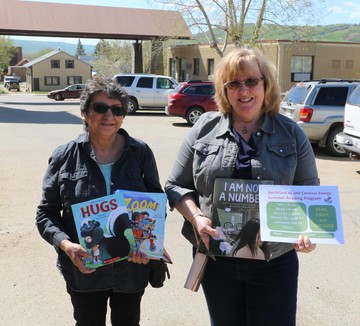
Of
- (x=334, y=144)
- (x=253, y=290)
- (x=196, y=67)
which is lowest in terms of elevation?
(x=334, y=144)

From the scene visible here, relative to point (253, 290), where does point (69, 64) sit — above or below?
above

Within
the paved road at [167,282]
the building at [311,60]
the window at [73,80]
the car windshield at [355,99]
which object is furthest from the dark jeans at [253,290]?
the window at [73,80]

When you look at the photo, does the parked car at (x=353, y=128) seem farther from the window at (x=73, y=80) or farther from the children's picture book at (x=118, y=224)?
the window at (x=73, y=80)

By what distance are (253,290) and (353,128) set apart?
7.25 metres

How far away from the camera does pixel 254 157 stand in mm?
2273

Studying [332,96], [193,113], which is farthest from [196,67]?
[332,96]

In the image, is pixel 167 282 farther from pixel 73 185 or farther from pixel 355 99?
pixel 355 99

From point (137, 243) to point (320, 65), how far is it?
3372 centimetres

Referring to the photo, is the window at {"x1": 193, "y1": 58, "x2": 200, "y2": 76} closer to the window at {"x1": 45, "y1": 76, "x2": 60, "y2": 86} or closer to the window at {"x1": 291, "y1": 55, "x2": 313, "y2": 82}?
the window at {"x1": 291, "y1": 55, "x2": 313, "y2": 82}

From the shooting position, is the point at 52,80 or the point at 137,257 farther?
the point at 52,80

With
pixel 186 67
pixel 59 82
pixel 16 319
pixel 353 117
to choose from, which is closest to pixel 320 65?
pixel 186 67

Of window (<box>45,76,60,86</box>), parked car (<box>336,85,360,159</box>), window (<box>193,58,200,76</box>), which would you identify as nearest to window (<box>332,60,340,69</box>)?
window (<box>193,58,200,76</box>)

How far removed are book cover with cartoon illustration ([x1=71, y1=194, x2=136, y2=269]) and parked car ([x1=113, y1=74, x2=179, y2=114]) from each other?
64.9 feet

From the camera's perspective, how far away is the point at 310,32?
29.8 meters
